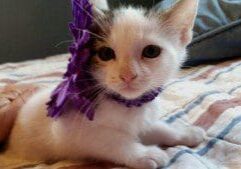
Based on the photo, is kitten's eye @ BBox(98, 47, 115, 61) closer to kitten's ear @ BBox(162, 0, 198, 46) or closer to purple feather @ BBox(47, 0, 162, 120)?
purple feather @ BBox(47, 0, 162, 120)

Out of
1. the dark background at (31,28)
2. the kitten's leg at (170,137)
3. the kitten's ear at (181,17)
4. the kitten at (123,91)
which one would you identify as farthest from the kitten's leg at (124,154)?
the dark background at (31,28)

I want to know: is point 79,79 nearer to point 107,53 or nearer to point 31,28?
point 107,53

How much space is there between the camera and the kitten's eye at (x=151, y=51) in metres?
0.76

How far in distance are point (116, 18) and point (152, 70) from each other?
118 millimetres

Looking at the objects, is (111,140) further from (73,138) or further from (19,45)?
(19,45)

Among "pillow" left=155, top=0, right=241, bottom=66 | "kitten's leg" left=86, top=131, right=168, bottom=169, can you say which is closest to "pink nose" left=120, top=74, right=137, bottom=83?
"kitten's leg" left=86, top=131, right=168, bottom=169

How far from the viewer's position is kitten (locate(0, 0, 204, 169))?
2.43ft

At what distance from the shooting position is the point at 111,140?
29.9 inches

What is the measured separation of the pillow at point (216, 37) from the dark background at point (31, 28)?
880 mm

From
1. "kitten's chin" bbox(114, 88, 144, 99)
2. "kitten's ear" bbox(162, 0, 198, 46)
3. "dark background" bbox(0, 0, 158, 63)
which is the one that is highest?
"kitten's ear" bbox(162, 0, 198, 46)

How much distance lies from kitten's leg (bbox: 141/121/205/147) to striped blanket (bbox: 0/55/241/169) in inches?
0.8

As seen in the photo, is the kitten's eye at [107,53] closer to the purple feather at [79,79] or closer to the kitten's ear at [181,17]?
the purple feather at [79,79]

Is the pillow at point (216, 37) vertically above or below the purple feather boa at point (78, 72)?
below

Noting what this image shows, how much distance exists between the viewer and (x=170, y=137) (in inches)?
34.6
